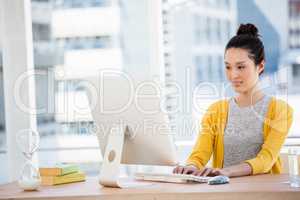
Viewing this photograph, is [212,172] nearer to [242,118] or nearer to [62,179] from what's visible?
[242,118]

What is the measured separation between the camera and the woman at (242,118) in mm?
2672

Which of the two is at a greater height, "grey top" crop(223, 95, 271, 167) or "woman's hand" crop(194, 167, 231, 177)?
"grey top" crop(223, 95, 271, 167)

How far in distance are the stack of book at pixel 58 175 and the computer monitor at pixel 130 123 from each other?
0.78 ft

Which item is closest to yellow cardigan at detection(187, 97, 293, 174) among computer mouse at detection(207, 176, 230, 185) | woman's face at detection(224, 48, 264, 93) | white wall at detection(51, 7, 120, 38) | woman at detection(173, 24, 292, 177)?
woman at detection(173, 24, 292, 177)

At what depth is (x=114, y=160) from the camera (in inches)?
90.7

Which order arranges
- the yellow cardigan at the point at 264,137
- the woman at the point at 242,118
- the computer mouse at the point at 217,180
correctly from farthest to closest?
the woman at the point at 242,118, the yellow cardigan at the point at 264,137, the computer mouse at the point at 217,180

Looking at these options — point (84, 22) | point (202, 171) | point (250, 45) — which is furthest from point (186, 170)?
point (84, 22)

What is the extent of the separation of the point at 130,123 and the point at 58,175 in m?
0.44

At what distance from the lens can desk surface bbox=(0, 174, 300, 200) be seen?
78.0 inches

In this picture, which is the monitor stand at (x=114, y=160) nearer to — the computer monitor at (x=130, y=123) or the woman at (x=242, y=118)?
the computer monitor at (x=130, y=123)

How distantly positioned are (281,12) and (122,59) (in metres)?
1.10

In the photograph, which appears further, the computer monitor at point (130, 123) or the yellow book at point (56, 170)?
the yellow book at point (56, 170)

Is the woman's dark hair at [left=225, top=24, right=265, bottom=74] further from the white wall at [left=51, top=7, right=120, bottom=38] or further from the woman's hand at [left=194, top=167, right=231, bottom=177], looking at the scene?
the white wall at [left=51, top=7, right=120, bottom=38]

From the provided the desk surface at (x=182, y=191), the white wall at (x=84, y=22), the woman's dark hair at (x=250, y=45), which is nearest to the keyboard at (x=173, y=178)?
the desk surface at (x=182, y=191)
